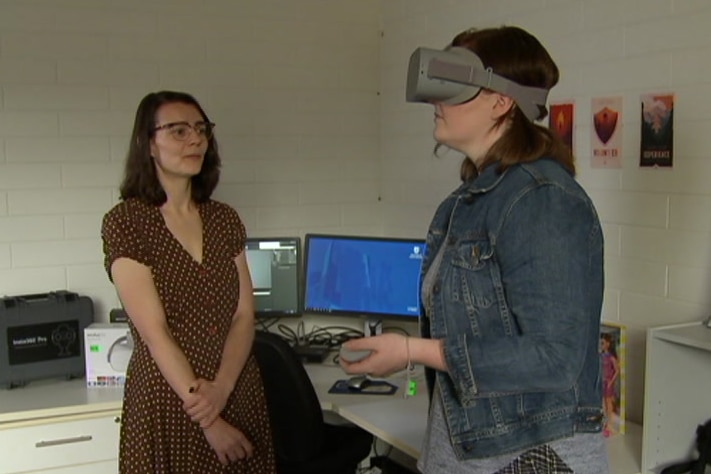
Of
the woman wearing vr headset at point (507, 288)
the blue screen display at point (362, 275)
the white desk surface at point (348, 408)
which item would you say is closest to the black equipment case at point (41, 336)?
the white desk surface at point (348, 408)

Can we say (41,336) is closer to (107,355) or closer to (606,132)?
(107,355)

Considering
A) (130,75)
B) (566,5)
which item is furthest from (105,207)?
(566,5)

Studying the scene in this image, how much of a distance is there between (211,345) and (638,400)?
1.33 meters

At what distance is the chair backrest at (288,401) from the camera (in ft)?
9.03

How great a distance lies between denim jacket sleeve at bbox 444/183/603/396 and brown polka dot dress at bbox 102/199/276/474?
45.2 inches

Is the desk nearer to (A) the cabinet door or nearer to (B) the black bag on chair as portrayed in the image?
(B) the black bag on chair

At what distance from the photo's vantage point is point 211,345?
238 centimetres

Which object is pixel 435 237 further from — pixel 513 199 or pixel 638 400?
pixel 638 400

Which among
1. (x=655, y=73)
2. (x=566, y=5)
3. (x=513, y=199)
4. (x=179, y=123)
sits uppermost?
(x=566, y=5)

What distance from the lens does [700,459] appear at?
217 centimetres

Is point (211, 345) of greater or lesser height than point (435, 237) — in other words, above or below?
below

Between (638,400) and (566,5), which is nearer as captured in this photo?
(638,400)

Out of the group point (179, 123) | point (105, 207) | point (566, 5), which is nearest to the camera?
point (179, 123)

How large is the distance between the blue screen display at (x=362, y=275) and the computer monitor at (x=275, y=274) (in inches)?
2.6
